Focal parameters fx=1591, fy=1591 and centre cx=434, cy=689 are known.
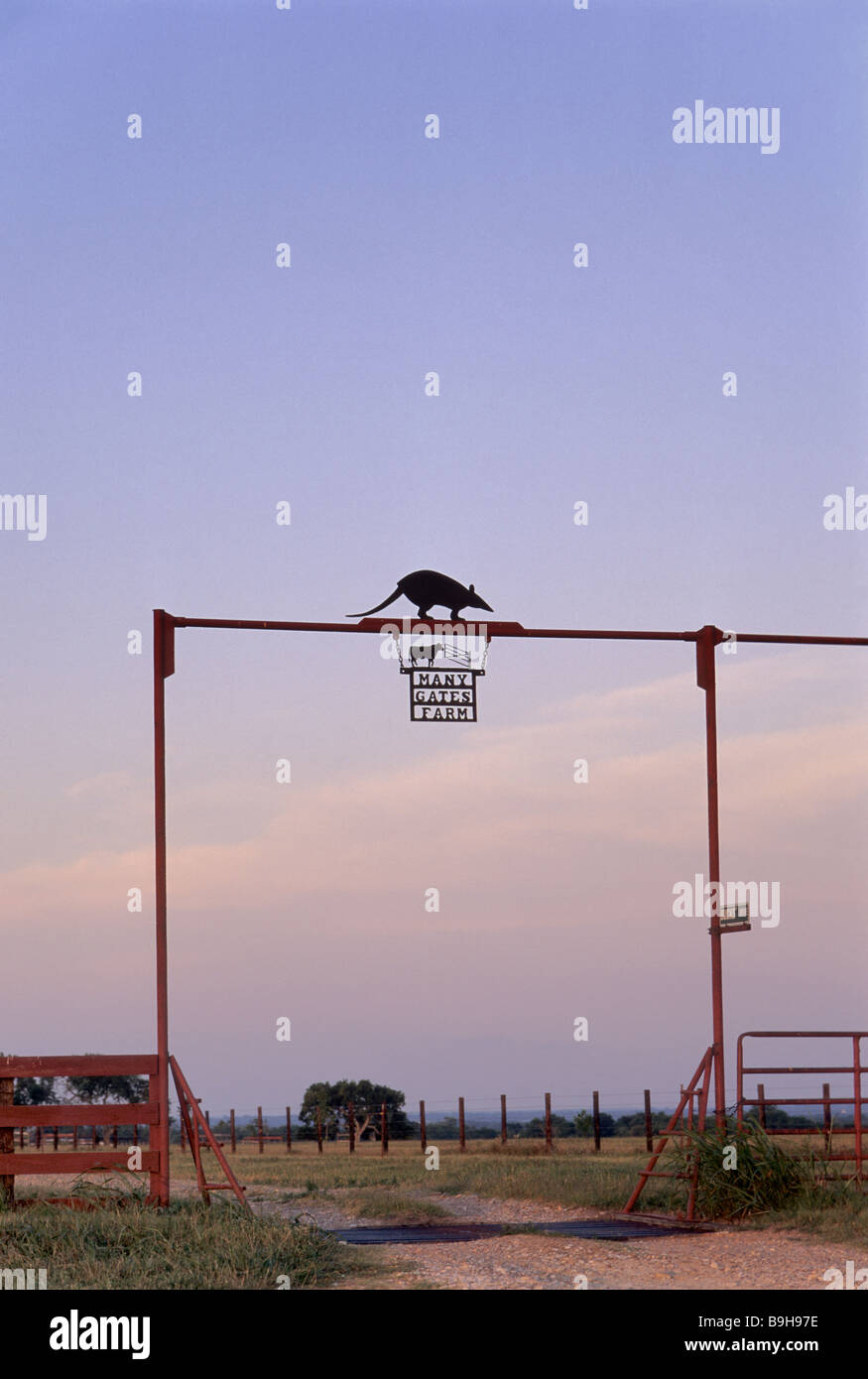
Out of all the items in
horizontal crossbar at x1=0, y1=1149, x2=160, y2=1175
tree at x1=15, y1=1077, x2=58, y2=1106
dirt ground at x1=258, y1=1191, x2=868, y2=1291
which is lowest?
tree at x1=15, y1=1077, x2=58, y2=1106

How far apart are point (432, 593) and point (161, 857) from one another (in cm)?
357

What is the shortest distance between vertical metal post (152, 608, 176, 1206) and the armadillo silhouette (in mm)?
1907

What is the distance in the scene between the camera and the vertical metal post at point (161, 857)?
1348 centimetres

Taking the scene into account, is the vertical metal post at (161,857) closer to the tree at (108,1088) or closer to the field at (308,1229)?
the field at (308,1229)

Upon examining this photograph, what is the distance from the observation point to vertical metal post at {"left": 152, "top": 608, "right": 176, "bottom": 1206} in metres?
13.5

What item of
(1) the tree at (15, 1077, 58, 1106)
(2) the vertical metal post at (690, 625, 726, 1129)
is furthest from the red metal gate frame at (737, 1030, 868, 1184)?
(1) the tree at (15, 1077, 58, 1106)

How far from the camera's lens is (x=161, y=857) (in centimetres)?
1383

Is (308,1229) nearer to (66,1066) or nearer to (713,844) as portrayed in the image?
(66,1066)

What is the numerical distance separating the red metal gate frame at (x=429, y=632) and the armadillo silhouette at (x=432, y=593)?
17 cm

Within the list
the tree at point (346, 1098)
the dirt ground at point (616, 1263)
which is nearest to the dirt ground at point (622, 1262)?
the dirt ground at point (616, 1263)

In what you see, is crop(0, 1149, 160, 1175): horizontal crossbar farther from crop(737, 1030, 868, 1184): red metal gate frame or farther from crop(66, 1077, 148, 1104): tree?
crop(66, 1077, 148, 1104): tree

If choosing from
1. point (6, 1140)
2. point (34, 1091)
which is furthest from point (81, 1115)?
point (34, 1091)

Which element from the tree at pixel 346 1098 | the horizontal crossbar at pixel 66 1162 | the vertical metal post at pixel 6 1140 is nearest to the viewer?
the horizontal crossbar at pixel 66 1162
